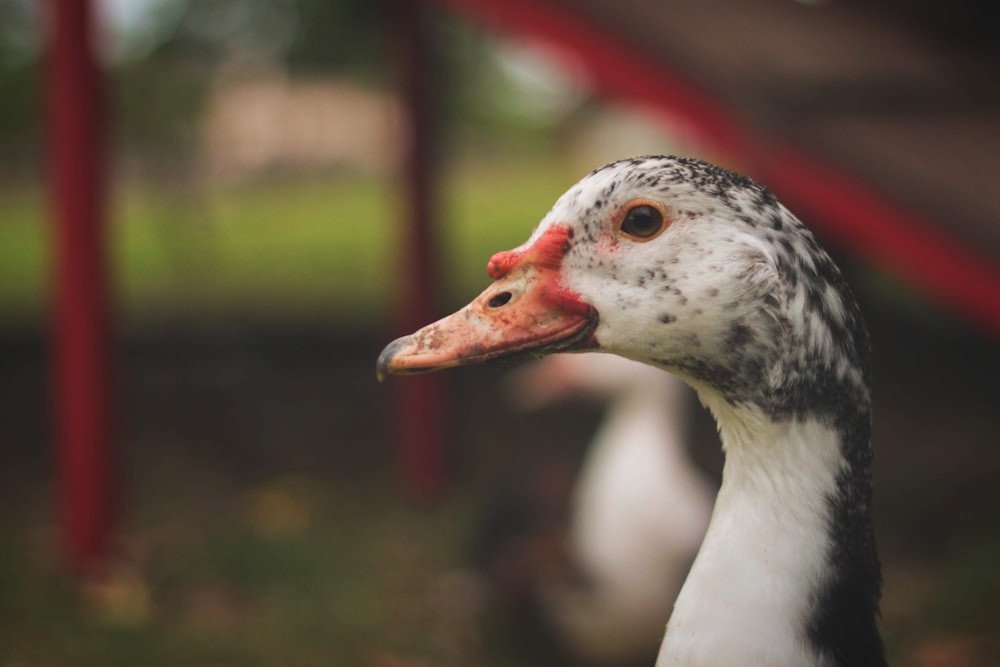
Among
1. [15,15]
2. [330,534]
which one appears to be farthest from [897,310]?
[15,15]

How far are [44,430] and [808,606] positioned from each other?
215 inches

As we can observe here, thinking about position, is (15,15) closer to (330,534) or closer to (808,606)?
(330,534)

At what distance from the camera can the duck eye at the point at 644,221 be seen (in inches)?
56.2

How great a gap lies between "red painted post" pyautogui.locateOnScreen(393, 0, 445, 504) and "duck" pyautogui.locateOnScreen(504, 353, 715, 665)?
1.52m

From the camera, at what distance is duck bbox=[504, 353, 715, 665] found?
304cm

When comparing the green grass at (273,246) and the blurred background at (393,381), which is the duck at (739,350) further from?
the green grass at (273,246)

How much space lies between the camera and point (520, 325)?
148cm

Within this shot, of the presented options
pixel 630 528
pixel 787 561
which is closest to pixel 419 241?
pixel 630 528

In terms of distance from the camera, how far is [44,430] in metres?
5.85

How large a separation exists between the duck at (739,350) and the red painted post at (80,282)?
2.90 m

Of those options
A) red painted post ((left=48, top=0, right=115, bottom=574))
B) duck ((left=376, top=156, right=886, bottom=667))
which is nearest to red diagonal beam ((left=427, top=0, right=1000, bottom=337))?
duck ((left=376, top=156, right=886, bottom=667))

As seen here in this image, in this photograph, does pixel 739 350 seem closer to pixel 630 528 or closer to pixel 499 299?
pixel 499 299

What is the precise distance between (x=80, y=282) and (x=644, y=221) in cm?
312

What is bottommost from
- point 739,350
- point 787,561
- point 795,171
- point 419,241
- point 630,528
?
point 630,528
